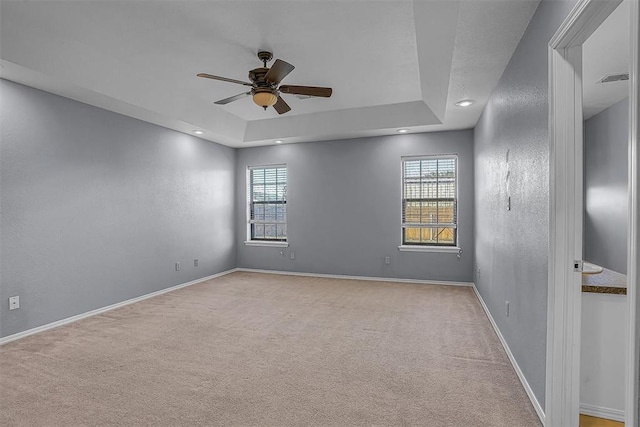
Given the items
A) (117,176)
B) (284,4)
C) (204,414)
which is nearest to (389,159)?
(284,4)

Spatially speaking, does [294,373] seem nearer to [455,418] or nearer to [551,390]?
[455,418]

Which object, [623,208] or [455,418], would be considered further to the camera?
[623,208]

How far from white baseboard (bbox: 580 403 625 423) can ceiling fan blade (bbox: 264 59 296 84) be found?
309 cm

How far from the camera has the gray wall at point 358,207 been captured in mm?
5469

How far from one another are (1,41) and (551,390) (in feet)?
15.0

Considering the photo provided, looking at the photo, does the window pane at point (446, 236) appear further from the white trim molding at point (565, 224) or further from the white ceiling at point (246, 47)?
the white trim molding at point (565, 224)

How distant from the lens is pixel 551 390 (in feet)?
5.94

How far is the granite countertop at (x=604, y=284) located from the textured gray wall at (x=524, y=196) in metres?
0.26

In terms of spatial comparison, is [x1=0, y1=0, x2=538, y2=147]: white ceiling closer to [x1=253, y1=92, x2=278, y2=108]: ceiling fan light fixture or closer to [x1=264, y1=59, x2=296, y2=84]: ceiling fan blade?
[x1=264, y1=59, x2=296, y2=84]: ceiling fan blade

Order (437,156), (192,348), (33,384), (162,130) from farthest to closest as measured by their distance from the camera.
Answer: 1. (437,156)
2. (162,130)
3. (192,348)
4. (33,384)

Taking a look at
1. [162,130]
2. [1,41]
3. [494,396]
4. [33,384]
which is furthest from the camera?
[162,130]

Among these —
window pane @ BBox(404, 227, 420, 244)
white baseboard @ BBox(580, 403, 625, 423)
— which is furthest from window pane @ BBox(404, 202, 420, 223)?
white baseboard @ BBox(580, 403, 625, 423)

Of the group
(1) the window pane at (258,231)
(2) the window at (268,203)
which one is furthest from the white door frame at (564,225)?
(1) the window pane at (258,231)

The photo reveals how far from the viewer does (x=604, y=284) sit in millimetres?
1955
